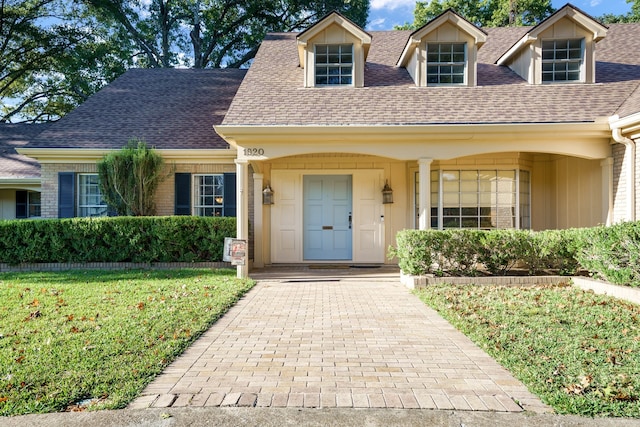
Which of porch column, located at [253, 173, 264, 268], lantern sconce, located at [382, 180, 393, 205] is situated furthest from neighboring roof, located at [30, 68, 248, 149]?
lantern sconce, located at [382, 180, 393, 205]

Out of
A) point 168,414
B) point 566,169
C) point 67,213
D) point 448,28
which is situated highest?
point 448,28

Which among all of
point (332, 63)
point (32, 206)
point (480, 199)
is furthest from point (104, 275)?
point (480, 199)

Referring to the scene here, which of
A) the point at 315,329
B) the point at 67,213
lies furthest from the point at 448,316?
the point at 67,213

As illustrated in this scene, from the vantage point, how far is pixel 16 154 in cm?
1444

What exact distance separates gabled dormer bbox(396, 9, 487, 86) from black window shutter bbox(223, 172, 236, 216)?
5303 mm

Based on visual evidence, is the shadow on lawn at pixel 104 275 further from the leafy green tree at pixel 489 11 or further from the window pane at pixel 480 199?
the leafy green tree at pixel 489 11

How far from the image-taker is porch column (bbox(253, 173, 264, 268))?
11.1 meters

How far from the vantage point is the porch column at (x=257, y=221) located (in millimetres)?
11135

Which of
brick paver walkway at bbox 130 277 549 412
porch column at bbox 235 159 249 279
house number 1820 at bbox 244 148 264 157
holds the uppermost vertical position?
house number 1820 at bbox 244 148 264 157

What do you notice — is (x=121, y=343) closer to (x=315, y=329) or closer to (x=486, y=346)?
(x=315, y=329)

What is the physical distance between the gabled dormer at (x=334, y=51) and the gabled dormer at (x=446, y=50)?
1.32 m

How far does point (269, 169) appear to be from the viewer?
453 inches

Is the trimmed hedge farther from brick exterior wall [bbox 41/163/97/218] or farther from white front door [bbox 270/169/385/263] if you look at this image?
white front door [bbox 270/169/385/263]

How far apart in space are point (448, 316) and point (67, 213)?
1027 cm
